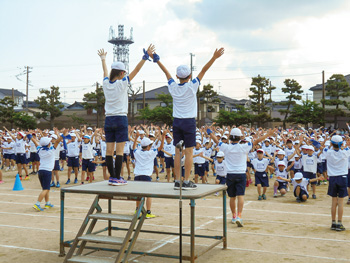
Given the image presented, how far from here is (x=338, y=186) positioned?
897cm

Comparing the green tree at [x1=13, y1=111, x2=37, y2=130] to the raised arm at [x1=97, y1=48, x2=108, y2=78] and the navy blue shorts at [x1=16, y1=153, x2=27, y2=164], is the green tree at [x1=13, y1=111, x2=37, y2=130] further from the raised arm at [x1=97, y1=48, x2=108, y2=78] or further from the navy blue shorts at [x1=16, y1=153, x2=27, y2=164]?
the raised arm at [x1=97, y1=48, x2=108, y2=78]

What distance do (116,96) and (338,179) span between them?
5384mm

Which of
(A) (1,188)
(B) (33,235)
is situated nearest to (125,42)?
(A) (1,188)

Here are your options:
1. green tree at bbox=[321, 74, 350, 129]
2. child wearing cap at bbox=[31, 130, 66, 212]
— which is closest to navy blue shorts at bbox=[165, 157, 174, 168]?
child wearing cap at bbox=[31, 130, 66, 212]

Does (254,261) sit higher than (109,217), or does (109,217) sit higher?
(109,217)

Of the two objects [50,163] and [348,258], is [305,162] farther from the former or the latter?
[50,163]

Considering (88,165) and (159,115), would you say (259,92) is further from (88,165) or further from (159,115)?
(88,165)

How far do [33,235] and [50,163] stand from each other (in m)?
3.10

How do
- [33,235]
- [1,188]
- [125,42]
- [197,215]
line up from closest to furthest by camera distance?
[33,235] → [197,215] → [1,188] → [125,42]

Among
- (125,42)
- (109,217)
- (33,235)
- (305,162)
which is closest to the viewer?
(109,217)

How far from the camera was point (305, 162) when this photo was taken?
13539mm

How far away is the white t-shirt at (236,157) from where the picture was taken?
9195 mm

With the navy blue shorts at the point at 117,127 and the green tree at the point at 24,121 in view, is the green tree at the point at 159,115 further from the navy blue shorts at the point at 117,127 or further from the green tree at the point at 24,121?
the navy blue shorts at the point at 117,127

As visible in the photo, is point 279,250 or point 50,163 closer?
point 279,250
